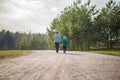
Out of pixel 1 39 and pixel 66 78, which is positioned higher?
pixel 1 39

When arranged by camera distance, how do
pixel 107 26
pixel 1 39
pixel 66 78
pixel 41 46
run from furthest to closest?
pixel 1 39, pixel 41 46, pixel 107 26, pixel 66 78

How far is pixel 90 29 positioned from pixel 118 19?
7.18 meters

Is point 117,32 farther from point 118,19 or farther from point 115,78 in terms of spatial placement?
point 115,78

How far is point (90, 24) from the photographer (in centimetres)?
4809

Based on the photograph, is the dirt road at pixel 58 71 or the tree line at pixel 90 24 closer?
the dirt road at pixel 58 71

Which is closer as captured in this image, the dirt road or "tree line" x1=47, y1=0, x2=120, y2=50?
the dirt road

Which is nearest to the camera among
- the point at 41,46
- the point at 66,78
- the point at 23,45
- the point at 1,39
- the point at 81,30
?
the point at 66,78

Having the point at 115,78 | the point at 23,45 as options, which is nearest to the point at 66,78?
the point at 115,78

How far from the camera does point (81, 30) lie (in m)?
45.7

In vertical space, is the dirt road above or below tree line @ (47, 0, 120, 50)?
below

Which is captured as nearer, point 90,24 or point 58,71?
point 58,71

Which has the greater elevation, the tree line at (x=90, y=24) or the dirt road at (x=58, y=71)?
the tree line at (x=90, y=24)

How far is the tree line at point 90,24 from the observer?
46.2 m

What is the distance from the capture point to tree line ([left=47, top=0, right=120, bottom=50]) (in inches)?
1821
